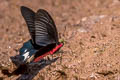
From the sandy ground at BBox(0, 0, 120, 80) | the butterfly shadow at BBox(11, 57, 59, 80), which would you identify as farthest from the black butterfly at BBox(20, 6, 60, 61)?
the sandy ground at BBox(0, 0, 120, 80)

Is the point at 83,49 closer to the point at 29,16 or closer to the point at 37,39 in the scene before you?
the point at 37,39

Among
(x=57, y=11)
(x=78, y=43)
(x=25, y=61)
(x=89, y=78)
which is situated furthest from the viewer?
(x=57, y=11)

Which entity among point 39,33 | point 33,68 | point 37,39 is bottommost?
point 33,68

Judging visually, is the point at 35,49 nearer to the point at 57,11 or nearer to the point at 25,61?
the point at 25,61

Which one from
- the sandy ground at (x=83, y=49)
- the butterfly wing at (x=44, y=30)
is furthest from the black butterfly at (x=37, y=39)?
the sandy ground at (x=83, y=49)

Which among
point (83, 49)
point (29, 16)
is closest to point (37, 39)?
point (29, 16)

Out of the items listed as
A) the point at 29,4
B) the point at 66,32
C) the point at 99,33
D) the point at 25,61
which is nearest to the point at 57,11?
the point at 29,4

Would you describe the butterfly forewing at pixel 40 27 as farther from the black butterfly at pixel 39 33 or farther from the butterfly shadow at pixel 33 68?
the butterfly shadow at pixel 33 68

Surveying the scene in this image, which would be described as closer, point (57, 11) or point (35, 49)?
point (35, 49)

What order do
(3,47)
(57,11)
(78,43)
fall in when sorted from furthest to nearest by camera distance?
(57,11), (3,47), (78,43)
